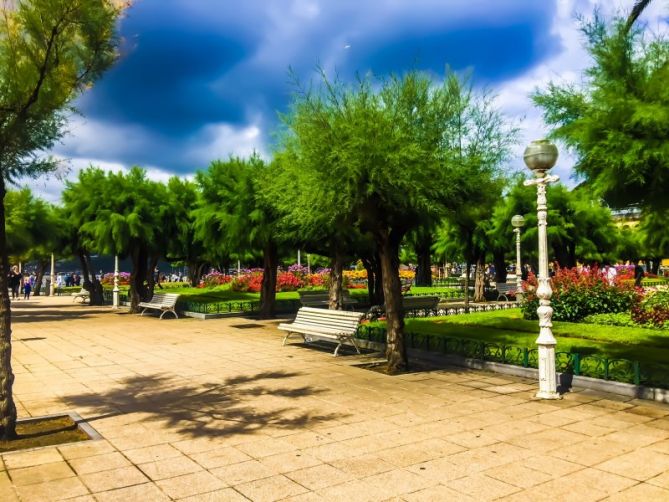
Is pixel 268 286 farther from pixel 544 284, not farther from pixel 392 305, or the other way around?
pixel 544 284

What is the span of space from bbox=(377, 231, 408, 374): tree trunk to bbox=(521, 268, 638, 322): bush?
7.61 metres

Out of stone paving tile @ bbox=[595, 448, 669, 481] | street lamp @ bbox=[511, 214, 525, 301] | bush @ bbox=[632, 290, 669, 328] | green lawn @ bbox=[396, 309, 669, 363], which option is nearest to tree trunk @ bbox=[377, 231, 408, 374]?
green lawn @ bbox=[396, 309, 669, 363]

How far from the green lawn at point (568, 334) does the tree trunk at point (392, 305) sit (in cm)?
314

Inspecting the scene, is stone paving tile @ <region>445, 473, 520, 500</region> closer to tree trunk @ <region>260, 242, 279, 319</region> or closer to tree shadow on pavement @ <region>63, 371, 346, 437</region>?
tree shadow on pavement @ <region>63, 371, 346, 437</region>

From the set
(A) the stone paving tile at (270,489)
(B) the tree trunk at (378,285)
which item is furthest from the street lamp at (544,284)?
(B) the tree trunk at (378,285)

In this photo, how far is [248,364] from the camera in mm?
11305

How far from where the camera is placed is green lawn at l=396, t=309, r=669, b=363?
11195 millimetres

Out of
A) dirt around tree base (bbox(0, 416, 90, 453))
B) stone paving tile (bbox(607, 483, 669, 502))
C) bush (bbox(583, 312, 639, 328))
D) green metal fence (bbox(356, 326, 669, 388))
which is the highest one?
bush (bbox(583, 312, 639, 328))

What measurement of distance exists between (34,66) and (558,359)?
29.8 feet

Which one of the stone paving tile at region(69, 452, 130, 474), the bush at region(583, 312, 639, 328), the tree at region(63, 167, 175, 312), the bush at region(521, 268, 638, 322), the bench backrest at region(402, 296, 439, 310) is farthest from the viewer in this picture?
the tree at region(63, 167, 175, 312)

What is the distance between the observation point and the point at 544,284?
28.8 feet

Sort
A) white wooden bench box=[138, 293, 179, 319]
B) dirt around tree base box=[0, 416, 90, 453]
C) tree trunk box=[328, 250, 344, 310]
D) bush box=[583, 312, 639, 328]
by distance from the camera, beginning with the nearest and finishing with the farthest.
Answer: dirt around tree base box=[0, 416, 90, 453] → bush box=[583, 312, 639, 328] → tree trunk box=[328, 250, 344, 310] → white wooden bench box=[138, 293, 179, 319]

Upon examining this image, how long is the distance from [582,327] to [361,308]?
37.6ft

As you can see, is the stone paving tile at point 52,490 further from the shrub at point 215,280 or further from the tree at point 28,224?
the shrub at point 215,280
